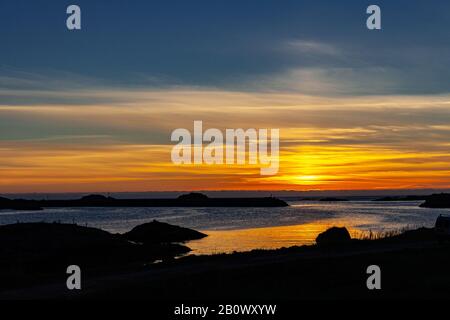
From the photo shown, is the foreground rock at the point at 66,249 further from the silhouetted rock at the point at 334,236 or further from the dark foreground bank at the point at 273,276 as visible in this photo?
the silhouetted rock at the point at 334,236

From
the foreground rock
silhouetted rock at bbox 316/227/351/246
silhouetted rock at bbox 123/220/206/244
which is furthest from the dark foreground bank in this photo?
silhouetted rock at bbox 123/220/206/244

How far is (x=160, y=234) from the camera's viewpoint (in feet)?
279

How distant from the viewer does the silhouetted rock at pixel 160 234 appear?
83375 millimetres

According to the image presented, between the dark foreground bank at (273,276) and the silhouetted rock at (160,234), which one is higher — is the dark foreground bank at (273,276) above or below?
above

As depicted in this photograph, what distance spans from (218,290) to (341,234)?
33.3 meters

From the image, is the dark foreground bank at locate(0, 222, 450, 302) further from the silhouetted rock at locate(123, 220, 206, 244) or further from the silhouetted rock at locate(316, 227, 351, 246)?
the silhouetted rock at locate(123, 220, 206, 244)

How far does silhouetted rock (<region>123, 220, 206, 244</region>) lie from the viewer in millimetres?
83375

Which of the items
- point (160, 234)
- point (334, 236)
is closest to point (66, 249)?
point (334, 236)

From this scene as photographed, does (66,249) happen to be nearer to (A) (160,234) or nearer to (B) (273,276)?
(A) (160,234)

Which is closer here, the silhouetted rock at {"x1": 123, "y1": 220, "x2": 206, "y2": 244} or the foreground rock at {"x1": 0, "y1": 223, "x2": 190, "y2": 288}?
the foreground rock at {"x1": 0, "y1": 223, "x2": 190, "y2": 288}

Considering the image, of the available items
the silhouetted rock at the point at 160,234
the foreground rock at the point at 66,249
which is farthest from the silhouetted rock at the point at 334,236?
the silhouetted rock at the point at 160,234

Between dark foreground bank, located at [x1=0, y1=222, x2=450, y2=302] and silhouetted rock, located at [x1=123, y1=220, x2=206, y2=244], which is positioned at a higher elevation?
dark foreground bank, located at [x1=0, y1=222, x2=450, y2=302]

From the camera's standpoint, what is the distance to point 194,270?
104ft
